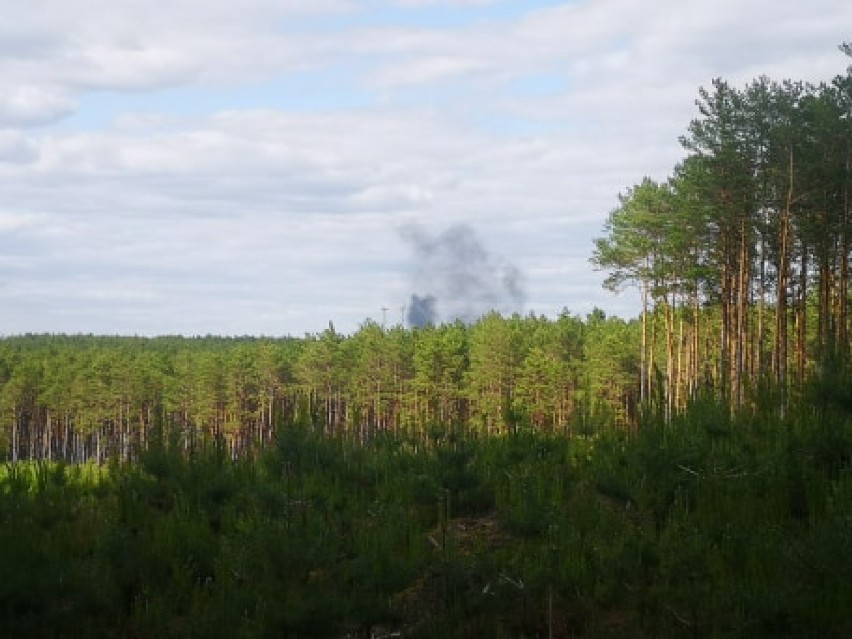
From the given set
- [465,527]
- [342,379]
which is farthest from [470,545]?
[342,379]

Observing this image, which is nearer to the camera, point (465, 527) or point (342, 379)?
point (465, 527)

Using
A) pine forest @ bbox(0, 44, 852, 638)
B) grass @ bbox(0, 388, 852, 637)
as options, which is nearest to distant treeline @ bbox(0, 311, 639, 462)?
pine forest @ bbox(0, 44, 852, 638)

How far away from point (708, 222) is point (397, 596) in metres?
34.2

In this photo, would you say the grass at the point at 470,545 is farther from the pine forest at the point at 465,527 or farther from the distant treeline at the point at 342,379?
the distant treeline at the point at 342,379

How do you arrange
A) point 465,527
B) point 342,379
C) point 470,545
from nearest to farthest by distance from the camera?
point 470,545, point 465,527, point 342,379

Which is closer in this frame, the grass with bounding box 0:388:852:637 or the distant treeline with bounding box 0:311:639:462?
the grass with bounding box 0:388:852:637

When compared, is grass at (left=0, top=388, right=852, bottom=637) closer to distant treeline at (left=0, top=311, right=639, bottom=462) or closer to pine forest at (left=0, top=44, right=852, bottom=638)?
pine forest at (left=0, top=44, right=852, bottom=638)

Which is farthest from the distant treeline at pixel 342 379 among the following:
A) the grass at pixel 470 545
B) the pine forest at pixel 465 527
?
the grass at pixel 470 545

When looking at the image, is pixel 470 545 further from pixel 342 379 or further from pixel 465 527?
pixel 342 379

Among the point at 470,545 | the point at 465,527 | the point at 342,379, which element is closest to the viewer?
the point at 470,545

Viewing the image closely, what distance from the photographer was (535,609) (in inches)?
347

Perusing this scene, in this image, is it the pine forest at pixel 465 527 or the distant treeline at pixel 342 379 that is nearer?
the pine forest at pixel 465 527

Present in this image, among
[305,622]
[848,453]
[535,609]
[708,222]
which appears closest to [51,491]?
[305,622]

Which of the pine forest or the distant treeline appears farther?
the distant treeline
